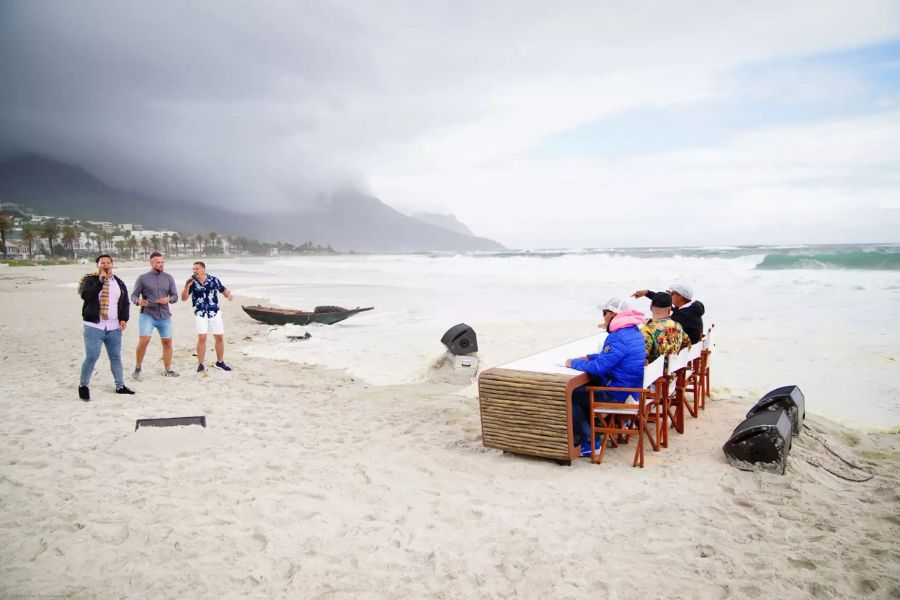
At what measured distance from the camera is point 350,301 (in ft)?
72.2

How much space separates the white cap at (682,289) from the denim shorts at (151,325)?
7.00 meters

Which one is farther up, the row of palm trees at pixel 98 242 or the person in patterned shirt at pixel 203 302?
the row of palm trees at pixel 98 242

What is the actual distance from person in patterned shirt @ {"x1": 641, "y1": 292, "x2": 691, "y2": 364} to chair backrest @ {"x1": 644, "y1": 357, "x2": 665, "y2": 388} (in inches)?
7.0

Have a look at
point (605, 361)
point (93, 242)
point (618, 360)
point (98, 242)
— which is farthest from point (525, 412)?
point (93, 242)

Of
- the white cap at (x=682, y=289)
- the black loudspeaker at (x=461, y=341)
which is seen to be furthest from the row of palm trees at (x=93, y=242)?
the white cap at (x=682, y=289)

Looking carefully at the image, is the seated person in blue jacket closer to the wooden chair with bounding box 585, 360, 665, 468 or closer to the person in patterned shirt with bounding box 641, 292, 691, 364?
the wooden chair with bounding box 585, 360, 665, 468

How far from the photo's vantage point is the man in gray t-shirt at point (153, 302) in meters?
7.89

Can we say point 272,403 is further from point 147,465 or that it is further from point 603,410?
point 603,410

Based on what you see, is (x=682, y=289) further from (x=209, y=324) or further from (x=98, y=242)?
(x=98, y=242)

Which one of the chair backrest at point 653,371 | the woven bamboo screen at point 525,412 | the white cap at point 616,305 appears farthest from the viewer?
the white cap at point 616,305

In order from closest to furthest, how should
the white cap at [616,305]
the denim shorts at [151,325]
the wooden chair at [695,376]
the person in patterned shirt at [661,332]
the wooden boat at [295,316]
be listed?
the white cap at [616,305] < the person in patterned shirt at [661,332] < the wooden chair at [695,376] < the denim shorts at [151,325] < the wooden boat at [295,316]

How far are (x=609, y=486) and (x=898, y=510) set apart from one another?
2.08 m

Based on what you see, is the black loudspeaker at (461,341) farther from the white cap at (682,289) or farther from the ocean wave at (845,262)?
the ocean wave at (845,262)

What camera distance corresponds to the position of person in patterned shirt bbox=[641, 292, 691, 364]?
5.48 metres
